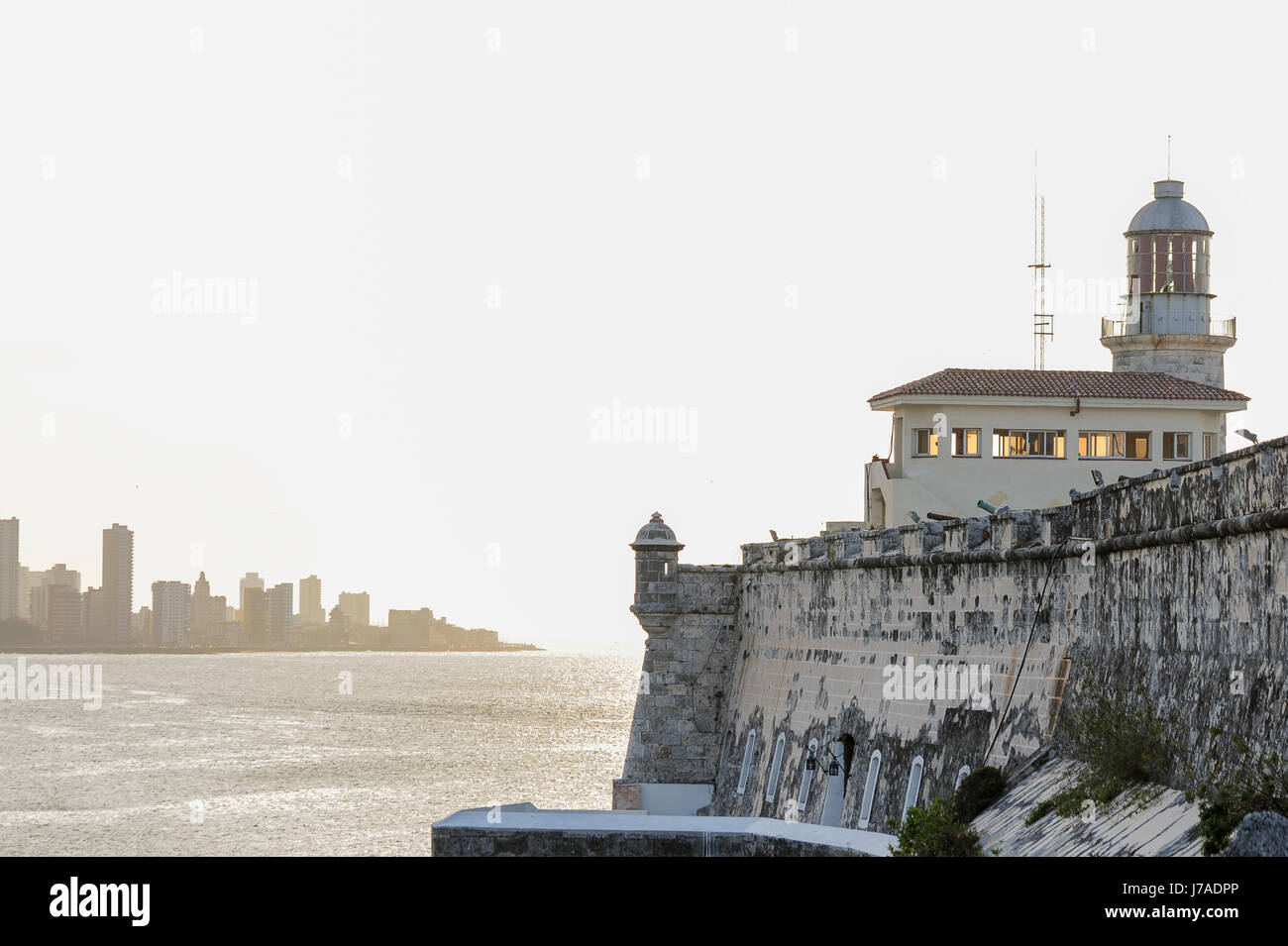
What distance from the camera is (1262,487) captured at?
16.6 metres

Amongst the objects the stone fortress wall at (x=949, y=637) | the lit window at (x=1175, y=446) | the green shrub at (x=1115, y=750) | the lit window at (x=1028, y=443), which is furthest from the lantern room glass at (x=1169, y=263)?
the green shrub at (x=1115, y=750)

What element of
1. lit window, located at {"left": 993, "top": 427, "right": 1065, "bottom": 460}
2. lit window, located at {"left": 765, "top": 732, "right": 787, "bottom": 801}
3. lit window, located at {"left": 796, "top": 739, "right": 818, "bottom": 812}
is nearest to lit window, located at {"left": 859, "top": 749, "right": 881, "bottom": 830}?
lit window, located at {"left": 796, "top": 739, "right": 818, "bottom": 812}

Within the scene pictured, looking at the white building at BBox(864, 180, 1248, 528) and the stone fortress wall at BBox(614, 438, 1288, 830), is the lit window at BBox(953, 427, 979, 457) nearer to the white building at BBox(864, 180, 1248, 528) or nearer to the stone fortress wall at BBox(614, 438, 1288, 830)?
the white building at BBox(864, 180, 1248, 528)

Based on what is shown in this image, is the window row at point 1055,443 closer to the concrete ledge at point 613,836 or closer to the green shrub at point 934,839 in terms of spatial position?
the concrete ledge at point 613,836

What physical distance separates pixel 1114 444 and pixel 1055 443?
5.53 feet

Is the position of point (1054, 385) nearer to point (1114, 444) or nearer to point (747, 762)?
point (1114, 444)

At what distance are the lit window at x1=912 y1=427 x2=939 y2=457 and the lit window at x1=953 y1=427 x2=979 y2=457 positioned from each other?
47cm

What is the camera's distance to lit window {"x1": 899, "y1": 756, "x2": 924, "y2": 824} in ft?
89.0

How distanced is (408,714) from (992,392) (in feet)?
413

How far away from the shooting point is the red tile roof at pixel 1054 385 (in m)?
45.5

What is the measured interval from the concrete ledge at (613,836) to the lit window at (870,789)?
5971mm

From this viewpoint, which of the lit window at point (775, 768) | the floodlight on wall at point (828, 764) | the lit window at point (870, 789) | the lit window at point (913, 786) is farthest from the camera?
the lit window at point (775, 768)
